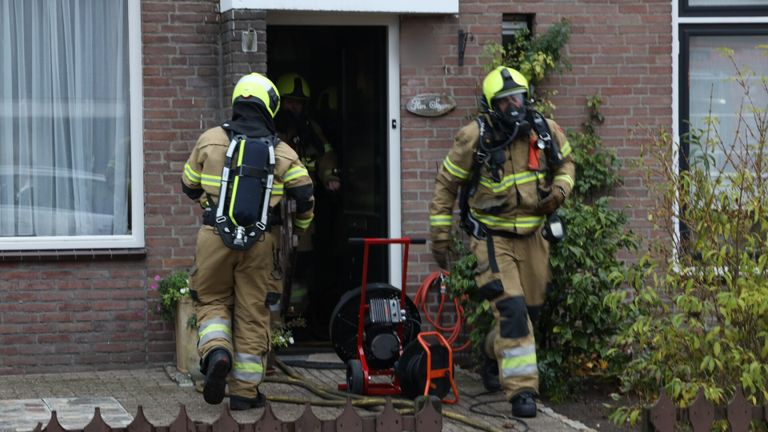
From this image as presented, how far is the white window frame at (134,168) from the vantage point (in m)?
9.83

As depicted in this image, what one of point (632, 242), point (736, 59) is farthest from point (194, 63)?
point (736, 59)

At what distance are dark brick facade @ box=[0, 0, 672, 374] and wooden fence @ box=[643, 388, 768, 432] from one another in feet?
16.5

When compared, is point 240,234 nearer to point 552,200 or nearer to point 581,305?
point 552,200

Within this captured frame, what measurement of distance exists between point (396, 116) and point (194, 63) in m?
1.55

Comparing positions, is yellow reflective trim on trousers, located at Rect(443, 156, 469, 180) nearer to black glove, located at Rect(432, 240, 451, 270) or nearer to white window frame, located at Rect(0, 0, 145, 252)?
black glove, located at Rect(432, 240, 451, 270)

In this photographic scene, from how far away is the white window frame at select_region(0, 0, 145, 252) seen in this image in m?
9.83

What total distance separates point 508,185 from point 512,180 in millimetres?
39

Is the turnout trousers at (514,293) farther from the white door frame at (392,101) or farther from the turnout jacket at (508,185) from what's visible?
the white door frame at (392,101)

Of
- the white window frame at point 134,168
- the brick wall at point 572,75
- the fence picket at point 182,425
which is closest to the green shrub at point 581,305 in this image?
the brick wall at point 572,75

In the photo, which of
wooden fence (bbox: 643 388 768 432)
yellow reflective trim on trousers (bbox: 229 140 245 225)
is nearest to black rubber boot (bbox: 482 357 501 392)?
yellow reflective trim on trousers (bbox: 229 140 245 225)

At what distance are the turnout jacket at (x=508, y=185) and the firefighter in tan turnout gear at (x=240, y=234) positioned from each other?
2.98 ft

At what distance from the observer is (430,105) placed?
10258mm

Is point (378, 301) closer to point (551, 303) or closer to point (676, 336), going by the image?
point (551, 303)

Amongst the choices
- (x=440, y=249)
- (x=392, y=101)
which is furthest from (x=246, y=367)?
(x=392, y=101)
